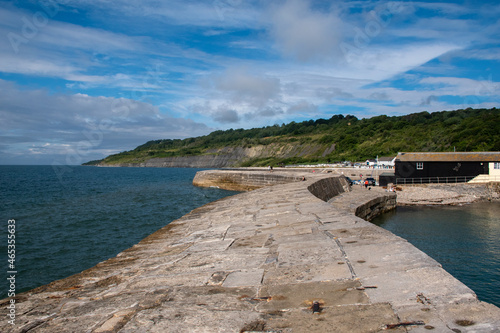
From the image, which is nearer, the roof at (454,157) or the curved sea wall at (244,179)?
the curved sea wall at (244,179)

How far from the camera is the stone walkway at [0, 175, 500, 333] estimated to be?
9.25 feet

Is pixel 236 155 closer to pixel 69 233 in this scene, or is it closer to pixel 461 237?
pixel 69 233

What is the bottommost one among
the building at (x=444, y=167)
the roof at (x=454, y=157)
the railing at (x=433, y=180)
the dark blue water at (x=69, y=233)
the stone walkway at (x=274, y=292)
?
the dark blue water at (x=69, y=233)

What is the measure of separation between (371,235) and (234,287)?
268 cm

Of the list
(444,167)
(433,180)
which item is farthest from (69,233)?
(444,167)

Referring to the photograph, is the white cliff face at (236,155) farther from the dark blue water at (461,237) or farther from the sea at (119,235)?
the sea at (119,235)

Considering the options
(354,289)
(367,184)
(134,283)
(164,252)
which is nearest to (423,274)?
(354,289)

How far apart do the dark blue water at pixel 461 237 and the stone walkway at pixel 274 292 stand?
658cm

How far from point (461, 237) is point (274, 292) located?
15736 millimetres

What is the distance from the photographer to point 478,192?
30.9 metres

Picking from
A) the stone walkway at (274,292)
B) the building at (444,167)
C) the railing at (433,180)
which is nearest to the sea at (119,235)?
the stone walkway at (274,292)

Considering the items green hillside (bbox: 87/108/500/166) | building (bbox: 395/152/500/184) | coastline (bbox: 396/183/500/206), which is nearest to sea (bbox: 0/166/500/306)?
coastline (bbox: 396/183/500/206)

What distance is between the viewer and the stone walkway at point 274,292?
9.25 ft

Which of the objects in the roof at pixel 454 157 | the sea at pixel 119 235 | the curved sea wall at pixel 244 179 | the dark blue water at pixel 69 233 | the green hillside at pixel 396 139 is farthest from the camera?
the green hillside at pixel 396 139
